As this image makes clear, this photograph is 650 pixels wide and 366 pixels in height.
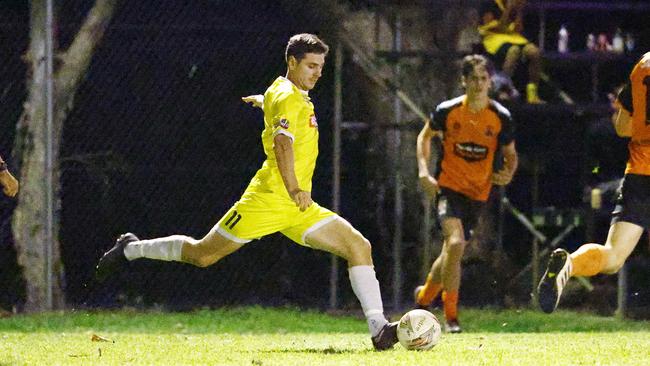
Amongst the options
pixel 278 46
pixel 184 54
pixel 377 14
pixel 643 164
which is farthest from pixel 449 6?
pixel 643 164

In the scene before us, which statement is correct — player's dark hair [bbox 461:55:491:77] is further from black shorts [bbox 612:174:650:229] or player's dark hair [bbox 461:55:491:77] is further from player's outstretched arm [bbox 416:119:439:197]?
black shorts [bbox 612:174:650:229]

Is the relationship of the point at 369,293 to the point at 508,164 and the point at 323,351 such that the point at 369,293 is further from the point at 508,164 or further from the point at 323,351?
the point at 508,164

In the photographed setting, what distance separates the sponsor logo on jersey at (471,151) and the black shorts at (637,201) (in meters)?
2.72

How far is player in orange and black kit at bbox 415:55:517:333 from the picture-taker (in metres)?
11.4

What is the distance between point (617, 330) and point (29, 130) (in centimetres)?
517

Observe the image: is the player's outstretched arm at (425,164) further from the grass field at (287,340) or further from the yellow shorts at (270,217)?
the yellow shorts at (270,217)

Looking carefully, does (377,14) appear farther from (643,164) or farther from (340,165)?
(643,164)

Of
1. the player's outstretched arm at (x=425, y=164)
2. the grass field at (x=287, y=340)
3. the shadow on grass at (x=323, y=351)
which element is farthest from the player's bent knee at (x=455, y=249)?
the shadow on grass at (x=323, y=351)

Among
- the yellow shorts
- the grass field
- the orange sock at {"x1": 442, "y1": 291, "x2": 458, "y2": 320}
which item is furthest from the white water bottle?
the yellow shorts

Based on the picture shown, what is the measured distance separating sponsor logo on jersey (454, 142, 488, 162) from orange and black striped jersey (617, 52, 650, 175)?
2691 mm

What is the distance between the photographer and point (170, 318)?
1232cm

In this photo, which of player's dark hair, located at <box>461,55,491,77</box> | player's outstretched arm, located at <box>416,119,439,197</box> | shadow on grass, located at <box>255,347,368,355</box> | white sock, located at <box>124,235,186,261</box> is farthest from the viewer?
player's outstretched arm, located at <box>416,119,439,197</box>

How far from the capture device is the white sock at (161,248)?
9.23 m

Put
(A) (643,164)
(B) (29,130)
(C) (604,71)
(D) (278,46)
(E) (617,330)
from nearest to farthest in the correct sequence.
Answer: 1. (A) (643,164)
2. (E) (617,330)
3. (B) (29,130)
4. (D) (278,46)
5. (C) (604,71)
